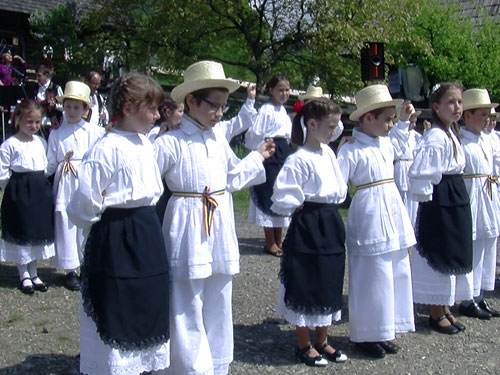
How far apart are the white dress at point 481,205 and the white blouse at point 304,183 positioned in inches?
69.4

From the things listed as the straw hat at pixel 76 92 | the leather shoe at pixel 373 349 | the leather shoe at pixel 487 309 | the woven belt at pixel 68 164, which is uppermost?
the straw hat at pixel 76 92

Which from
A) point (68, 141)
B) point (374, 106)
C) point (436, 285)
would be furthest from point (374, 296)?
point (68, 141)

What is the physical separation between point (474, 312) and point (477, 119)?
5.52 feet

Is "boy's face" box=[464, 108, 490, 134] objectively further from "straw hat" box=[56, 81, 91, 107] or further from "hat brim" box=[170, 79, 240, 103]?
"straw hat" box=[56, 81, 91, 107]

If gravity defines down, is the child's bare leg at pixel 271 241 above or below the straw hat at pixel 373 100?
below

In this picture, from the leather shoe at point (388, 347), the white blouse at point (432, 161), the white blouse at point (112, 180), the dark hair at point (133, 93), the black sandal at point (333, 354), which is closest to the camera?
the white blouse at point (112, 180)

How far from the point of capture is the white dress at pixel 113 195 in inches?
151

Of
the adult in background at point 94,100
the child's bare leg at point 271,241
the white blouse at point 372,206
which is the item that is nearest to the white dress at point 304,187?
the white blouse at point 372,206

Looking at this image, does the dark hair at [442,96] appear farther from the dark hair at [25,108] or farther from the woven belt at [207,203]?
the dark hair at [25,108]

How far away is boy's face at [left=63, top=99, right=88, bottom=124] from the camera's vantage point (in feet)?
21.6

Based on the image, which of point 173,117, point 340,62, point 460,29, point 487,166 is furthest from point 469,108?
point 460,29

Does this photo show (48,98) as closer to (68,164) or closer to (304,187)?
(68,164)

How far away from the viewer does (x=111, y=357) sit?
3869 mm

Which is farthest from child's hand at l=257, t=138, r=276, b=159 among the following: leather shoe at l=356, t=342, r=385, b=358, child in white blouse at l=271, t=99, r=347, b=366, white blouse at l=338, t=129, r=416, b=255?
leather shoe at l=356, t=342, r=385, b=358
